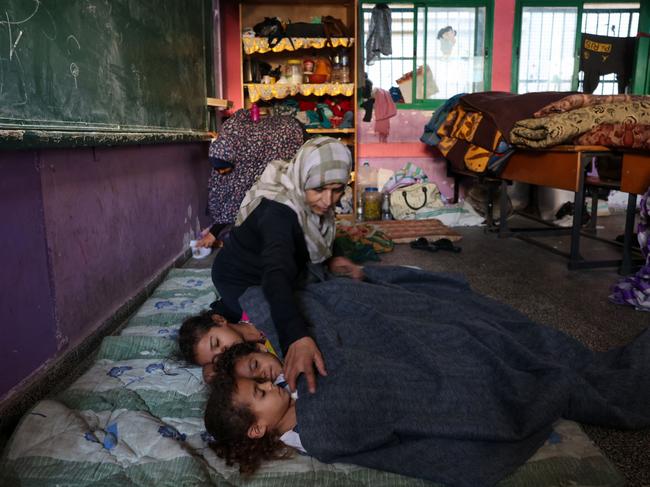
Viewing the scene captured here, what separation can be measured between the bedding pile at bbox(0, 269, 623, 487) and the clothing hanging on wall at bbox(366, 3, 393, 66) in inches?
176

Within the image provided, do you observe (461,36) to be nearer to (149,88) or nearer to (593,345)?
(149,88)

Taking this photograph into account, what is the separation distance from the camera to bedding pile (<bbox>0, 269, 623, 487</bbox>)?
1248 millimetres

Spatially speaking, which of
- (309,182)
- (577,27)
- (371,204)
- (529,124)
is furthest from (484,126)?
(309,182)

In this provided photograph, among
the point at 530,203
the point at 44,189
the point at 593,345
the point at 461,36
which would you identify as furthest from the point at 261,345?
the point at 461,36

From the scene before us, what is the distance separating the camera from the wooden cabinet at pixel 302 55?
16.6ft

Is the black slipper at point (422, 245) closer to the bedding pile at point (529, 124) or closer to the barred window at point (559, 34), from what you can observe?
the bedding pile at point (529, 124)

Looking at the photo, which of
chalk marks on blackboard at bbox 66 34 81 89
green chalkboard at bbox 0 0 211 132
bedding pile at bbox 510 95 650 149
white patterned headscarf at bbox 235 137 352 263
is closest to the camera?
green chalkboard at bbox 0 0 211 132

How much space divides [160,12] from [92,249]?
1.69m

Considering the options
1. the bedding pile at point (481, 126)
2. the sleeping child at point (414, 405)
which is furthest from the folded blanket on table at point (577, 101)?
the sleeping child at point (414, 405)

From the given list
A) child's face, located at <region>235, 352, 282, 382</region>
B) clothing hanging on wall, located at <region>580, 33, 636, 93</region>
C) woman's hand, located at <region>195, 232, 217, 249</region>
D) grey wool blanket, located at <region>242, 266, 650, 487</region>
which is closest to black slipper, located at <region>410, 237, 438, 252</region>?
woman's hand, located at <region>195, 232, 217, 249</region>

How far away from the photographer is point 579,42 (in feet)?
18.9

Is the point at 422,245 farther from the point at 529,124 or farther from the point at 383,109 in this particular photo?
the point at 383,109

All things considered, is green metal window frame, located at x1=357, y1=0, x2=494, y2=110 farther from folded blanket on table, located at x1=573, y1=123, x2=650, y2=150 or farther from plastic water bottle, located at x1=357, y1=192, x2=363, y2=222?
folded blanket on table, located at x1=573, y1=123, x2=650, y2=150

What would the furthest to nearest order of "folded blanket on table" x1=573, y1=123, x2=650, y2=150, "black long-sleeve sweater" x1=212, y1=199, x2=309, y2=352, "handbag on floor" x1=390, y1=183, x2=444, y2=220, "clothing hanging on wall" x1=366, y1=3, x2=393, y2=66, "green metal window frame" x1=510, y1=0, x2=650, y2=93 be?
1. "green metal window frame" x1=510, y1=0, x2=650, y2=93
2. "clothing hanging on wall" x1=366, y1=3, x2=393, y2=66
3. "handbag on floor" x1=390, y1=183, x2=444, y2=220
4. "folded blanket on table" x1=573, y1=123, x2=650, y2=150
5. "black long-sleeve sweater" x1=212, y1=199, x2=309, y2=352
